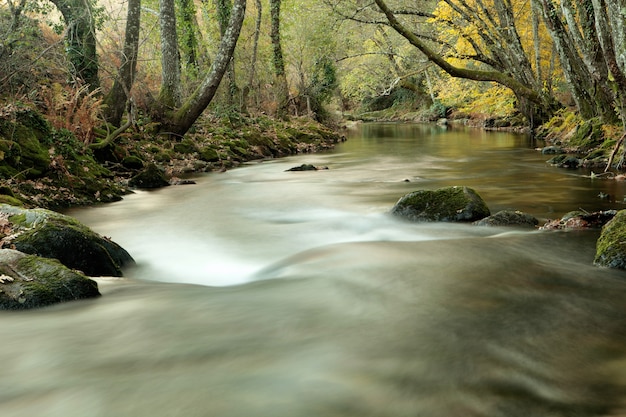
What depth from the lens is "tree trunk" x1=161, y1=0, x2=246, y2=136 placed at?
15.1m

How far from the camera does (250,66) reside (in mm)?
25156

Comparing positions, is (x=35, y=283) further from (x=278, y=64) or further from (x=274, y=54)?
(x=274, y=54)

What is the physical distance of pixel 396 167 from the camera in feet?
52.7

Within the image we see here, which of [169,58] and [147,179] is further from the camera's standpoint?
[169,58]

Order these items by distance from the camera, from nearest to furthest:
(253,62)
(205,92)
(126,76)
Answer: (126,76) → (205,92) → (253,62)

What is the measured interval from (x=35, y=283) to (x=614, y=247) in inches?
216

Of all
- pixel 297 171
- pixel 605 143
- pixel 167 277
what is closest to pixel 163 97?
pixel 297 171

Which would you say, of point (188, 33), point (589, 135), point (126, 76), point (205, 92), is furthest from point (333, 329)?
point (188, 33)

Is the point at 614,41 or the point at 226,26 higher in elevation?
the point at 226,26

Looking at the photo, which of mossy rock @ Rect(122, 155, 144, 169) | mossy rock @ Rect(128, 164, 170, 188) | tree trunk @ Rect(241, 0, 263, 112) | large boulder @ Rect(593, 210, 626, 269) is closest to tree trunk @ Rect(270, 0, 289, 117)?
tree trunk @ Rect(241, 0, 263, 112)

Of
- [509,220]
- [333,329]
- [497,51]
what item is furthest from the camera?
[497,51]

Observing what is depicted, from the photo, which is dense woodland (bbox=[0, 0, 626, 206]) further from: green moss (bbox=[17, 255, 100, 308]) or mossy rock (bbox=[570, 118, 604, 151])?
green moss (bbox=[17, 255, 100, 308])

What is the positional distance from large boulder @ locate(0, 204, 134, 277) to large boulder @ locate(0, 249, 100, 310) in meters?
0.60

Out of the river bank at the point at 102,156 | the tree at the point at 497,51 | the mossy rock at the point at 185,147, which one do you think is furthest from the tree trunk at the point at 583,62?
the mossy rock at the point at 185,147
